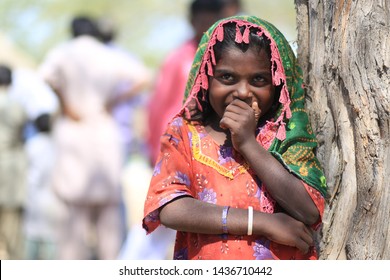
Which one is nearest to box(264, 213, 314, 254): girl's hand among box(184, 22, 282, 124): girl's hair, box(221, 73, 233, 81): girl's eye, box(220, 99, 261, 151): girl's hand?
box(220, 99, 261, 151): girl's hand

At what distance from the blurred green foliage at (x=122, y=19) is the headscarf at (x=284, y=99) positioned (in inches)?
432

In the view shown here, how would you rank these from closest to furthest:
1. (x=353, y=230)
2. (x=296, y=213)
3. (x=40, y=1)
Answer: (x=296, y=213), (x=353, y=230), (x=40, y=1)

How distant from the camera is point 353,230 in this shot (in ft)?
12.0

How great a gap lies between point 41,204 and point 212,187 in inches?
172

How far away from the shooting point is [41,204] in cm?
765

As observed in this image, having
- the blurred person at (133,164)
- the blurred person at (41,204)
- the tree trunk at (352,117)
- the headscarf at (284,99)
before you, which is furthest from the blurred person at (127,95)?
the headscarf at (284,99)

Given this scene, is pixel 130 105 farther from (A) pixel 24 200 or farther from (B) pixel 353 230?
(B) pixel 353 230

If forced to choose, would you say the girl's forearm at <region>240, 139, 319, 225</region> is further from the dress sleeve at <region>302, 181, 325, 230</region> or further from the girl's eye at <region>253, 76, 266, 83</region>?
the girl's eye at <region>253, 76, 266, 83</region>

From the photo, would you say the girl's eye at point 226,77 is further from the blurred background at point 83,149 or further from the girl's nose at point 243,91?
the blurred background at point 83,149

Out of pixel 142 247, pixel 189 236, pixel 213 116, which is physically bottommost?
pixel 142 247

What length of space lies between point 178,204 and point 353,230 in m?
0.70

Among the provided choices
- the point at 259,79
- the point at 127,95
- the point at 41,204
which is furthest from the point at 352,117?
the point at 41,204

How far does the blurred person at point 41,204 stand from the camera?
759 centimetres
